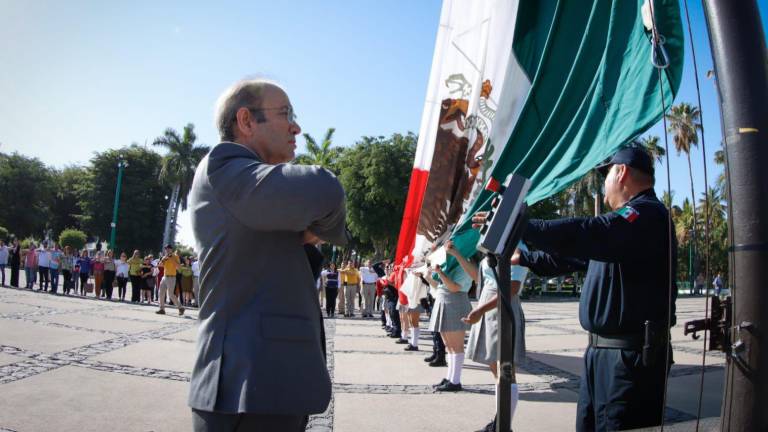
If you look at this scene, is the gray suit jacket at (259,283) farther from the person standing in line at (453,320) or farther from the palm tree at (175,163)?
the palm tree at (175,163)

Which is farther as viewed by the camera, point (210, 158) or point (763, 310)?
point (763, 310)

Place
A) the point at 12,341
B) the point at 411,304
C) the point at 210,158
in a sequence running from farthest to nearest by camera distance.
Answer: the point at 12,341 < the point at 411,304 < the point at 210,158

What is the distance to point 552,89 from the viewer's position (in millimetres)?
2598

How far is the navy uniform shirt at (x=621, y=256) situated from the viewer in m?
2.16

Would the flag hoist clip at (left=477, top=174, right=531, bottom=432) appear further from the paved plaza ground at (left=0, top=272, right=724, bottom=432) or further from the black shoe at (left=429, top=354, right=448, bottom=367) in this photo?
the black shoe at (left=429, top=354, right=448, bottom=367)

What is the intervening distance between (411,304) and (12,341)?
6695mm

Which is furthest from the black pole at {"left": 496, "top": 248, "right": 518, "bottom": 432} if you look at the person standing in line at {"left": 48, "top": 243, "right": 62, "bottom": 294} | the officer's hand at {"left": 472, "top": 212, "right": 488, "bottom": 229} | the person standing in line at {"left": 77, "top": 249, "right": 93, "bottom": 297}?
the person standing in line at {"left": 48, "top": 243, "right": 62, "bottom": 294}

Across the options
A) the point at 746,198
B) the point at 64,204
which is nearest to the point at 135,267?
the point at 746,198

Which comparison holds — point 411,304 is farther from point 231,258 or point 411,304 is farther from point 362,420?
point 231,258

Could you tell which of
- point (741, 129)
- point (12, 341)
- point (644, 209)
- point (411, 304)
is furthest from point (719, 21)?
point (12, 341)

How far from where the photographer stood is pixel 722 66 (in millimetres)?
1954

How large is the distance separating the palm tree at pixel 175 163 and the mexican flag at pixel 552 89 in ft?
166

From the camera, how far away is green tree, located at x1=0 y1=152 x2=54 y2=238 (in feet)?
168

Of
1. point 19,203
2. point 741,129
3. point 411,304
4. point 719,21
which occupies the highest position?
point 19,203
